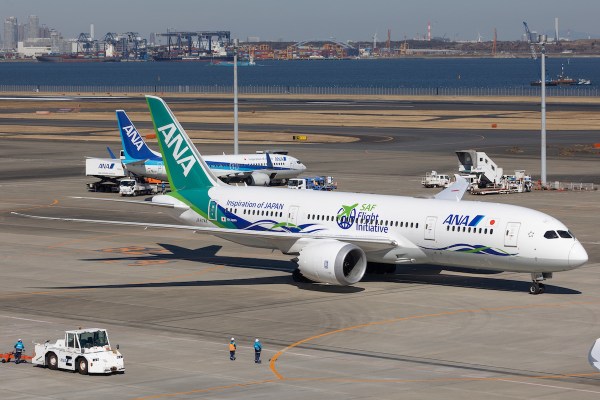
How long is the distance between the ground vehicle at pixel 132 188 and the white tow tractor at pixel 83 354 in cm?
6343

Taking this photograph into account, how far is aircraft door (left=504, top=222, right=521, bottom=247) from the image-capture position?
185 ft

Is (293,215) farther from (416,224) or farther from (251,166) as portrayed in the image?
(251,166)

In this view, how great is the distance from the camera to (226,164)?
113 metres

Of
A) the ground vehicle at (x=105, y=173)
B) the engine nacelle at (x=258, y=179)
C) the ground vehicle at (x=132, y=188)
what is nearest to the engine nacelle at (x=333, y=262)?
the ground vehicle at (x=132, y=188)

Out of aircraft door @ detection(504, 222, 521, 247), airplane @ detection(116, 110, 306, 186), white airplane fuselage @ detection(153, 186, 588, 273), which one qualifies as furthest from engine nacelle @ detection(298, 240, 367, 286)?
airplane @ detection(116, 110, 306, 186)

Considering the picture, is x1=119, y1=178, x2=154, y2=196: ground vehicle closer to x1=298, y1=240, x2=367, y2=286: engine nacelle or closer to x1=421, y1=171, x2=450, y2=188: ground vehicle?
x1=421, y1=171, x2=450, y2=188: ground vehicle

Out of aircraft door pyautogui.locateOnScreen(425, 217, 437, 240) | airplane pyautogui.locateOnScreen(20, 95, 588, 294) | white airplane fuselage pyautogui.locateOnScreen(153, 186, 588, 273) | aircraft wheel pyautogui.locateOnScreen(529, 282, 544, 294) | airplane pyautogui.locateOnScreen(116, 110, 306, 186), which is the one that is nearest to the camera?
white airplane fuselage pyautogui.locateOnScreen(153, 186, 588, 273)

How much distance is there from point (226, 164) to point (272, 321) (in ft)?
202

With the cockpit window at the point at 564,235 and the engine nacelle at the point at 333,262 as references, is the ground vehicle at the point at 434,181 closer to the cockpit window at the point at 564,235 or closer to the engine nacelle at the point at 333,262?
the engine nacelle at the point at 333,262

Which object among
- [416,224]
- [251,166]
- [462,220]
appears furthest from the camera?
[251,166]

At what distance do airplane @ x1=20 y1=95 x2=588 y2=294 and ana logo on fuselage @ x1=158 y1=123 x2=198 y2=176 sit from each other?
0.06 m

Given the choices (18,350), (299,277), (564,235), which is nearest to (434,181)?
(299,277)

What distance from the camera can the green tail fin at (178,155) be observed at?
6750 cm

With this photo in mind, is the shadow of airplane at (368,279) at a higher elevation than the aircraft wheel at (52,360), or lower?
lower
